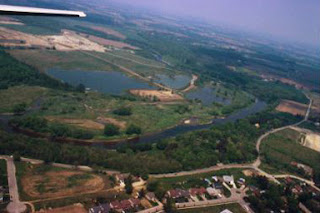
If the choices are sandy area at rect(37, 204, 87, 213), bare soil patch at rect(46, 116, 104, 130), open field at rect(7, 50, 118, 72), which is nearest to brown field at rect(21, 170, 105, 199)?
sandy area at rect(37, 204, 87, 213)

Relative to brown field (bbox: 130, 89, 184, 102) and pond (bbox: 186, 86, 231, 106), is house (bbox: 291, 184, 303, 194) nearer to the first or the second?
pond (bbox: 186, 86, 231, 106)

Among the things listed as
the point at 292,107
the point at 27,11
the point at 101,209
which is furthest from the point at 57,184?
the point at 292,107

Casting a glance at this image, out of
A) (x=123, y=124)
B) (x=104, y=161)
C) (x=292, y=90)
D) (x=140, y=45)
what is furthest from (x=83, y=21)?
(x=104, y=161)

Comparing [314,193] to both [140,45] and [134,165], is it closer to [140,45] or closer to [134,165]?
[134,165]

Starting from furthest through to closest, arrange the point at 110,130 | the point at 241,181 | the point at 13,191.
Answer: the point at 110,130
the point at 241,181
the point at 13,191

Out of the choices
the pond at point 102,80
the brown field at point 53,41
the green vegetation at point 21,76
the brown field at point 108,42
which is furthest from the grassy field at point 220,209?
the brown field at point 108,42

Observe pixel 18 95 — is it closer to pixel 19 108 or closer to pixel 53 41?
pixel 19 108
